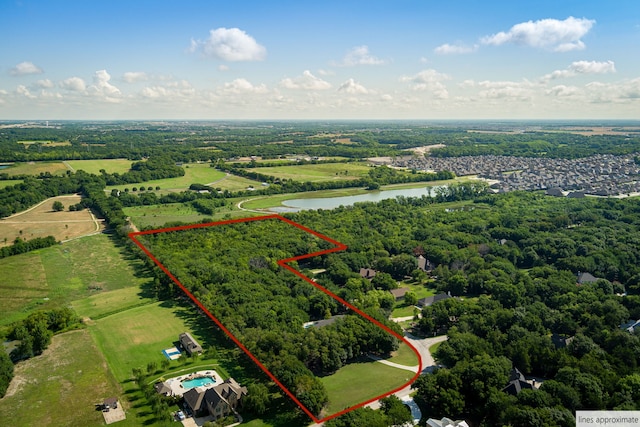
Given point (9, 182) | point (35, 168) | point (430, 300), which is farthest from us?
point (35, 168)

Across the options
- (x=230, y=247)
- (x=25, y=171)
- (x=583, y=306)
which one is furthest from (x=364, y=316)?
(x=25, y=171)

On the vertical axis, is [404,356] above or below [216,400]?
below

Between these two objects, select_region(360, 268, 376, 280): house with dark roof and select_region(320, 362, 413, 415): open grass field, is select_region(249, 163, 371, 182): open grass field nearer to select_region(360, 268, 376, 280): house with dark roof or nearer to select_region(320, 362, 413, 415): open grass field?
select_region(360, 268, 376, 280): house with dark roof

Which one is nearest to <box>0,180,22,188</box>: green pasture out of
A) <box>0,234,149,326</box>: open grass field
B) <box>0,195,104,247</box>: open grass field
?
<box>0,195,104,247</box>: open grass field

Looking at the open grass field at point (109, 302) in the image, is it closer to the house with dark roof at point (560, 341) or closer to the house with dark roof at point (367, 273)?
the house with dark roof at point (367, 273)

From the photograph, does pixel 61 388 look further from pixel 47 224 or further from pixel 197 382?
pixel 47 224

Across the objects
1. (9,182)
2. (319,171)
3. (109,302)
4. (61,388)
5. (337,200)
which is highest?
(319,171)

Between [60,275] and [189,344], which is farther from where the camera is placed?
[60,275]

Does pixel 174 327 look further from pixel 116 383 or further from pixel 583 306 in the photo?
pixel 583 306

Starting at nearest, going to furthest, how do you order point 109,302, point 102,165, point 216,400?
point 216,400 → point 109,302 → point 102,165

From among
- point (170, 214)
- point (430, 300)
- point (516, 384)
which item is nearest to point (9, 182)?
point (170, 214)
